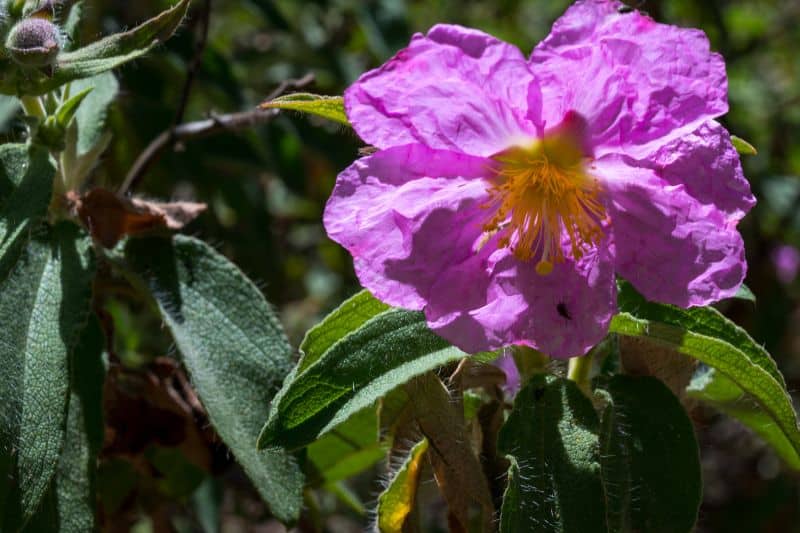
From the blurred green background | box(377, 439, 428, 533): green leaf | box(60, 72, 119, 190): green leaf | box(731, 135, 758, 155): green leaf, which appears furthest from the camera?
the blurred green background

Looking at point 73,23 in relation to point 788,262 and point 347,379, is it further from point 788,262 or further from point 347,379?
point 788,262

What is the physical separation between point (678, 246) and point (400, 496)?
546 millimetres

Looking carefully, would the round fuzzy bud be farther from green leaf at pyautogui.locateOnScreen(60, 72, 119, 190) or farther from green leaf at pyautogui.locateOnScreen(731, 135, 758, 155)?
green leaf at pyautogui.locateOnScreen(731, 135, 758, 155)

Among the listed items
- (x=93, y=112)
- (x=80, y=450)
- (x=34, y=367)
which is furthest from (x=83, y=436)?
(x=93, y=112)

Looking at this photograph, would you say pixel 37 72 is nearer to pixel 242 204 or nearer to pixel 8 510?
pixel 8 510

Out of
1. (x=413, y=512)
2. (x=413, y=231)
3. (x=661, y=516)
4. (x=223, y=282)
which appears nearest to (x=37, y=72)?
(x=223, y=282)

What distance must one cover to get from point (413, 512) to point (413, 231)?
44cm

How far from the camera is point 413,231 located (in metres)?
1.49

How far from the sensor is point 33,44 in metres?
1.52

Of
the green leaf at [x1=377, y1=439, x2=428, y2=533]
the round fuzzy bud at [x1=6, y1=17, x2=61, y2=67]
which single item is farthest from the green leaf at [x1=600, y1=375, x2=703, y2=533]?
the round fuzzy bud at [x1=6, y1=17, x2=61, y2=67]

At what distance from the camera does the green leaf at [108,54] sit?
60.5 inches

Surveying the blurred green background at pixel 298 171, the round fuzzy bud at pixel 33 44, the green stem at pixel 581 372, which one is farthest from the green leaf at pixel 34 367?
the green stem at pixel 581 372

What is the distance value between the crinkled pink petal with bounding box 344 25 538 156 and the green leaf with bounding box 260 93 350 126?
0.14 ft

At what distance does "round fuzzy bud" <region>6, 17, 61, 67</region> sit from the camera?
4.95 ft
